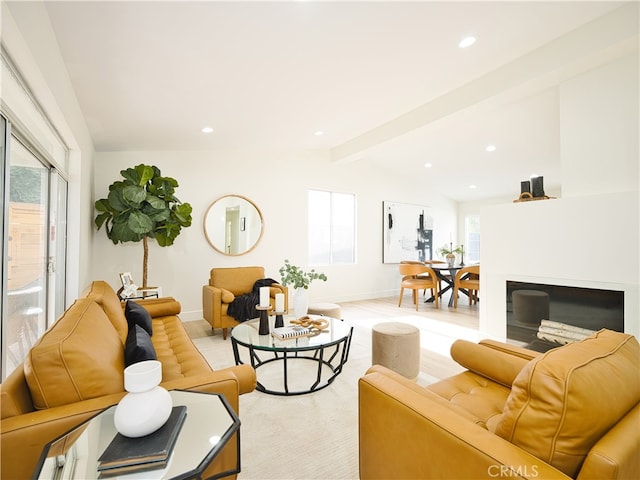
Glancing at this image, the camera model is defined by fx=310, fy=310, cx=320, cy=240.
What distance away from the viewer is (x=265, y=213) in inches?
209

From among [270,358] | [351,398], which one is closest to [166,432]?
[351,398]

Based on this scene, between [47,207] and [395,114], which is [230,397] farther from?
[395,114]

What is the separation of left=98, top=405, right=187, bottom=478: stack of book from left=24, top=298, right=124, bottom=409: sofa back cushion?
31 centimetres

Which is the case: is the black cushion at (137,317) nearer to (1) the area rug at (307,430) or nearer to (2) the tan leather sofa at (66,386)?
(2) the tan leather sofa at (66,386)

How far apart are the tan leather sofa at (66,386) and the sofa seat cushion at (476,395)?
999 millimetres

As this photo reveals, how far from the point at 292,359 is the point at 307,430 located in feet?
3.92

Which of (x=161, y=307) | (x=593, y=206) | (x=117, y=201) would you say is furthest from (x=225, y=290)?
(x=593, y=206)

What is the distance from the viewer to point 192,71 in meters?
2.52

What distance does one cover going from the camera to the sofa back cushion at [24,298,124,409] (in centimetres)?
108

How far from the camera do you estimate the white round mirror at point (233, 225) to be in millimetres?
4844

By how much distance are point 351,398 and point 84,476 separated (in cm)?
180

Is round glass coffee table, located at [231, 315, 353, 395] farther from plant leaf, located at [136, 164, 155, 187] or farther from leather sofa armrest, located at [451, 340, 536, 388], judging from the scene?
plant leaf, located at [136, 164, 155, 187]

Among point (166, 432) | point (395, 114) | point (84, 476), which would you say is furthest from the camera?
point (395, 114)

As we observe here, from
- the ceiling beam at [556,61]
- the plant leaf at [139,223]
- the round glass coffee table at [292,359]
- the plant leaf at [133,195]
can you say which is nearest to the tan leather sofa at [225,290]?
the round glass coffee table at [292,359]
